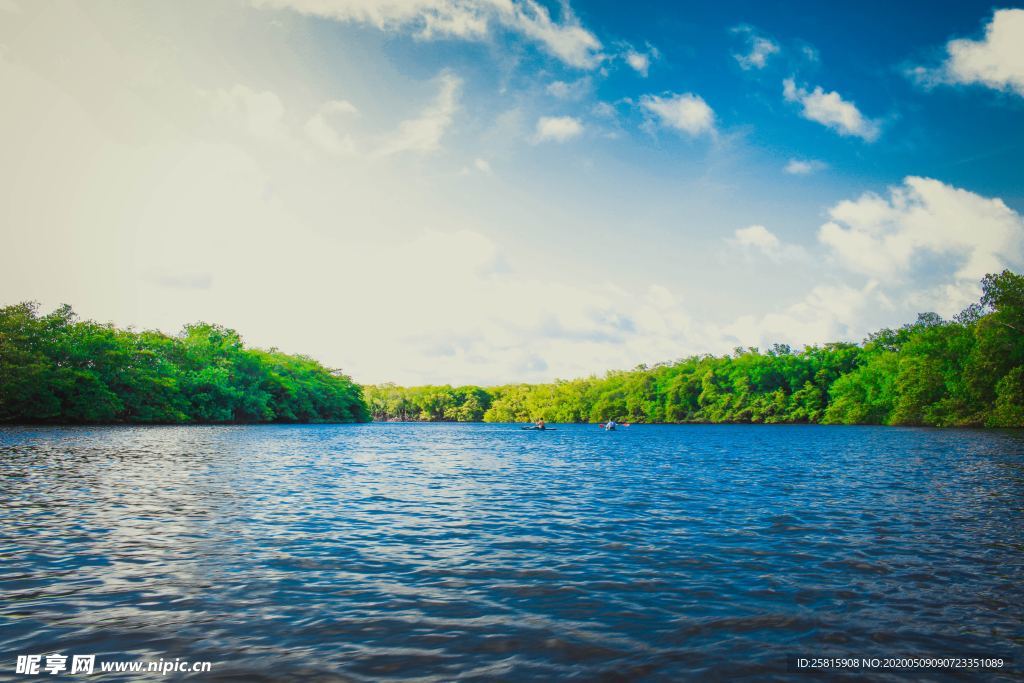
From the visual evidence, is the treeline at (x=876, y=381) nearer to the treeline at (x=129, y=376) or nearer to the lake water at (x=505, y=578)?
the lake water at (x=505, y=578)

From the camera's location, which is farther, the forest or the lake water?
the forest

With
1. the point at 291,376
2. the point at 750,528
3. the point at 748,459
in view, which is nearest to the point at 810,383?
the point at 748,459

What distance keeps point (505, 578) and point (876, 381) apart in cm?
14446

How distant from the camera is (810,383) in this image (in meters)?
152

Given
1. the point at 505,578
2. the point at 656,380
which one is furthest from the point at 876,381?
the point at 505,578

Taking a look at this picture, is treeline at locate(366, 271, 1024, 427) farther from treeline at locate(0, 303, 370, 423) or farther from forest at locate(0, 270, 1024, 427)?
treeline at locate(0, 303, 370, 423)

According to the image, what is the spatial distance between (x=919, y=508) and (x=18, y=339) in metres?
101

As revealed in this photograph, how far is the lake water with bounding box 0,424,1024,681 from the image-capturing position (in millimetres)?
8250

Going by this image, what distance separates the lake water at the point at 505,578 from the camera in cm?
825

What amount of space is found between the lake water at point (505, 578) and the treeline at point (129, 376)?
227ft

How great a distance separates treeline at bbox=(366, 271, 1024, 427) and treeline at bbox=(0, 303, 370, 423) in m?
114

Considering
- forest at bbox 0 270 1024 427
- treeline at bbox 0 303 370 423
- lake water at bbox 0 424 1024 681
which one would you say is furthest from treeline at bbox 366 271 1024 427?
treeline at bbox 0 303 370 423

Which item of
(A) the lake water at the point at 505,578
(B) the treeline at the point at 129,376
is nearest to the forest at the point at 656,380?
(B) the treeline at the point at 129,376

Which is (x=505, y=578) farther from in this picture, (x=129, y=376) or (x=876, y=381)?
(x=876, y=381)
